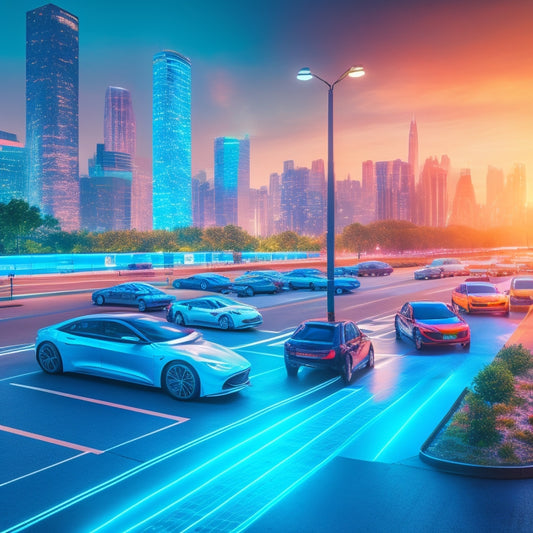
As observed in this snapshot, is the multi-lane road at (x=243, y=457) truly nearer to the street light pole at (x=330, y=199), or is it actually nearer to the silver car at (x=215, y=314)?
the street light pole at (x=330, y=199)

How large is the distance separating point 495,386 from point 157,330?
653 cm

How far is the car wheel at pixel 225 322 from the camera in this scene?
59.7 ft

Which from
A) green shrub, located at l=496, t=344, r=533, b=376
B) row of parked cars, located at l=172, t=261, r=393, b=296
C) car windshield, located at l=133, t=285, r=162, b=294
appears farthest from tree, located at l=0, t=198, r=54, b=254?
green shrub, located at l=496, t=344, r=533, b=376

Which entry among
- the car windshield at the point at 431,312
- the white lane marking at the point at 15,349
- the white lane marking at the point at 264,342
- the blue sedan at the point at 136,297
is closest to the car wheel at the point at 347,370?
the white lane marking at the point at 264,342

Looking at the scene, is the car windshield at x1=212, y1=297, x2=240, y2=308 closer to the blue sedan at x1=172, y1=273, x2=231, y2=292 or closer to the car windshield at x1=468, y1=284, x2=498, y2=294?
the car windshield at x1=468, y1=284, x2=498, y2=294

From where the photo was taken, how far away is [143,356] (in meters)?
10.0

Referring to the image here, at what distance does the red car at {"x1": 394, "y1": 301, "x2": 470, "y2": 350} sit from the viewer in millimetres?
14422

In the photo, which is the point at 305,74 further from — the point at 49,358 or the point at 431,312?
the point at 49,358

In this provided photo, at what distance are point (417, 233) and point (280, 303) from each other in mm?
122743

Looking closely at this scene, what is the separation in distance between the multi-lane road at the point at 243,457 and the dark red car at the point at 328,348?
0.40 metres

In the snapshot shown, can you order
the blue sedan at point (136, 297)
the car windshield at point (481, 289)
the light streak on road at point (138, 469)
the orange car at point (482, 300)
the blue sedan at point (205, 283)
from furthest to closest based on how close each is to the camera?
the blue sedan at point (205, 283) < the blue sedan at point (136, 297) < the car windshield at point (481, 289) < the orange car at point (482, 300) < the light streak on road at point (138, 469)

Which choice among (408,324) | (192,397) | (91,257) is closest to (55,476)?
(192,397)

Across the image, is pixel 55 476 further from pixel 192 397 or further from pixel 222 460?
pixel 192 397

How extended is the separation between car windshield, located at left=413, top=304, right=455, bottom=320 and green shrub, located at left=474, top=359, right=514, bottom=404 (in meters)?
6.02
